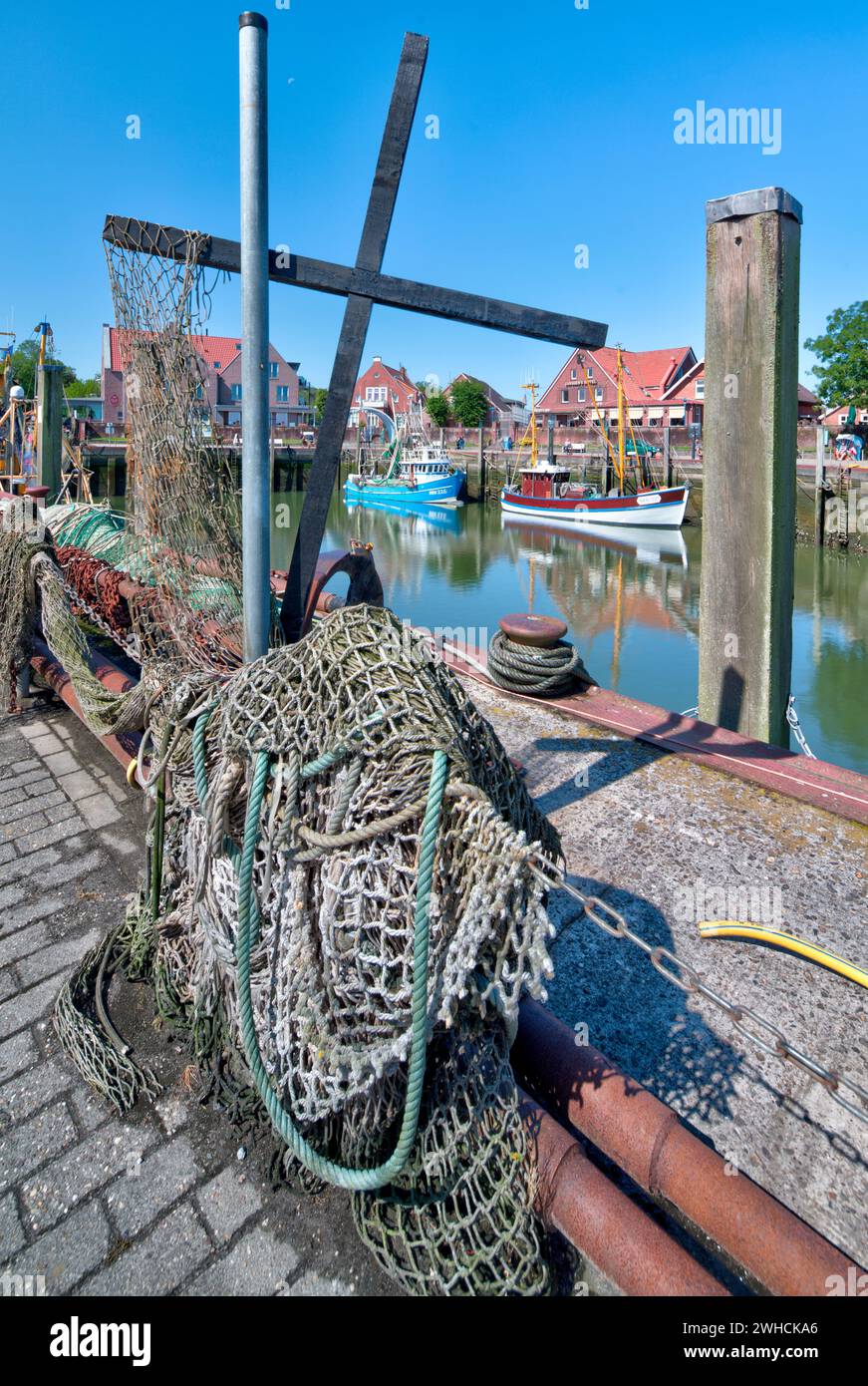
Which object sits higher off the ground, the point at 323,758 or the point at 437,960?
the point at 323,758

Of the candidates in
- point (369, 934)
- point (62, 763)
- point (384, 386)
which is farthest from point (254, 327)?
point (384, 386)

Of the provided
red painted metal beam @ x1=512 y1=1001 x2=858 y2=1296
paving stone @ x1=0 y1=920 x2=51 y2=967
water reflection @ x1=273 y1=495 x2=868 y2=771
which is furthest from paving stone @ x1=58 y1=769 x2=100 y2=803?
water reflection @ x1=273 y1=495 x2=868 y2=771

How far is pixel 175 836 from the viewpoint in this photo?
98.2 inches

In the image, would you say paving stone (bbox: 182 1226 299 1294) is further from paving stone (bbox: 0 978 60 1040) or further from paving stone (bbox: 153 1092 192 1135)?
paving stone (bbox: 0 978 60 1040)

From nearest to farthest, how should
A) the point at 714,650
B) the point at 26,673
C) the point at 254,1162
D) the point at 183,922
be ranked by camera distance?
the point at 254,1162, the point at 183,922, the point at 714,650, the point at 26,673

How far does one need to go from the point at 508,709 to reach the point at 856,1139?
10.8ft

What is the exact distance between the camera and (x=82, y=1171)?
6.82ft

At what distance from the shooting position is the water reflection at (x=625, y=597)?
14.0m

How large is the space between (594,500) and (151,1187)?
37.4 metres

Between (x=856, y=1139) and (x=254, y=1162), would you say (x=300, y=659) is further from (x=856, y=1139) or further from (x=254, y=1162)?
(x=856, y=1139)

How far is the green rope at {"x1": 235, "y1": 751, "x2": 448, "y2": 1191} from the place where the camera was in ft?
4.75

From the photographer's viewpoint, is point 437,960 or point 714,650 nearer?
point 437,960

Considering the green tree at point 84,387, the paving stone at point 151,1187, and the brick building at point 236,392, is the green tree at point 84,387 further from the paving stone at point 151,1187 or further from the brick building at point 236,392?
the paving stone at point 151,1187
